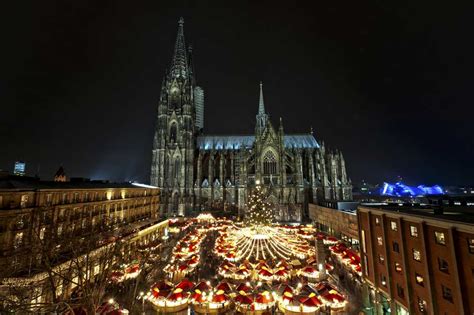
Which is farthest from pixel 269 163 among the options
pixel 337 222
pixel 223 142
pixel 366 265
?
pixel 366 265

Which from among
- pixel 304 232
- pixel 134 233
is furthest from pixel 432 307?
pixel 134 233

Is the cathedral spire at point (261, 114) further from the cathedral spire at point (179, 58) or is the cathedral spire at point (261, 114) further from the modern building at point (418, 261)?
the modern building at point (418, 261)

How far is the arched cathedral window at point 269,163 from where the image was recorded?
68125 millimetres

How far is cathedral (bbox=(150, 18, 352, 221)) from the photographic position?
6606 cm

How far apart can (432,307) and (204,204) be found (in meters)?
57.7

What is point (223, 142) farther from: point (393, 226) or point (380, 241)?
point (393, 226)

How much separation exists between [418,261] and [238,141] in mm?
68642

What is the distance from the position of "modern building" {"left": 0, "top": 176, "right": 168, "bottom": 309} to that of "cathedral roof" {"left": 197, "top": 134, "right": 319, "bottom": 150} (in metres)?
34.8

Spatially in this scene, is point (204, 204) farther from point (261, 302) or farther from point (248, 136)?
point (261, 302)

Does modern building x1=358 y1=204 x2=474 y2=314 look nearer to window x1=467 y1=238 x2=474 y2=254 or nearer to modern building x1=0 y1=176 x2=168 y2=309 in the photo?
window x1=467 y1=238 x2=474 y2=254

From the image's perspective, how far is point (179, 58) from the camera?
262ft

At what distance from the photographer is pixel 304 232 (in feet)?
148

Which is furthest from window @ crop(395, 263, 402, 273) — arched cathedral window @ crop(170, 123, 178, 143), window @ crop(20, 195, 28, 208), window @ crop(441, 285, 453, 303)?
arched cathedral window @ crop(170, 123, 178, 143)

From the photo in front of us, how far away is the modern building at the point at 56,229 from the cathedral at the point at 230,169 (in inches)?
722
